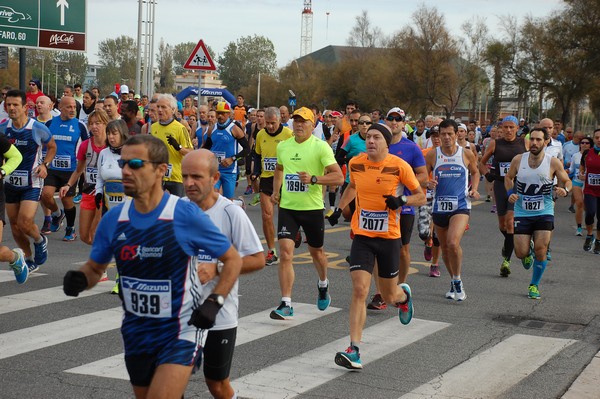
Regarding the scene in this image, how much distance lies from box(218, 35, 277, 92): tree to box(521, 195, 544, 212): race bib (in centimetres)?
14196

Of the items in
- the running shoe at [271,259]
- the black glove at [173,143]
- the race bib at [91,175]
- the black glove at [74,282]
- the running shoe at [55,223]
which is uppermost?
the black glove at [173,143]

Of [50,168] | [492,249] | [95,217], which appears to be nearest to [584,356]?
[95,217]

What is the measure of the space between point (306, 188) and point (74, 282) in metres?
5.32

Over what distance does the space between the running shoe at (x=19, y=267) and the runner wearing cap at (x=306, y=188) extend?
2.73 m

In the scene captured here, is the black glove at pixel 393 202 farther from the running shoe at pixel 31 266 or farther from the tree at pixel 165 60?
the tree at pixel 165 60

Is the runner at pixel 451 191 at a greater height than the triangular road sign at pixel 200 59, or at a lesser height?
lesser

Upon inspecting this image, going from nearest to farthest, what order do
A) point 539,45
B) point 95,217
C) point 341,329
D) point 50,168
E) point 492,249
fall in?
1. point 341,329
2. point 95,217
3. point 50,168
4. point 492,249
5. point 539,45

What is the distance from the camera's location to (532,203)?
11.5 meters

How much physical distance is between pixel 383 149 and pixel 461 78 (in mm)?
78722

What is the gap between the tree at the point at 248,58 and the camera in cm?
15250

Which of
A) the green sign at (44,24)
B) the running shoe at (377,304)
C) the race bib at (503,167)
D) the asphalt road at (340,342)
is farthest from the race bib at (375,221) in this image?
the green sign at (44,24)

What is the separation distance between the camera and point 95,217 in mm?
10883

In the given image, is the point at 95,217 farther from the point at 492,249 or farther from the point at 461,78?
the point at 461,78

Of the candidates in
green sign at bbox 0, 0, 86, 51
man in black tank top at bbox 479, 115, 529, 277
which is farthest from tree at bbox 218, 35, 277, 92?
man in black tank top at bbox 479, 115, 529, 277
